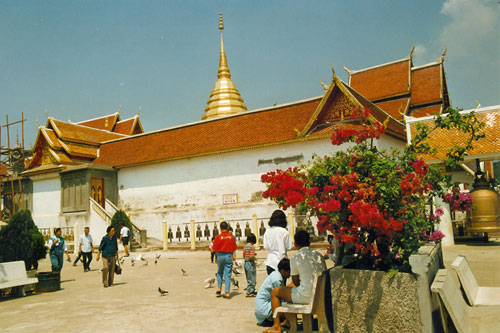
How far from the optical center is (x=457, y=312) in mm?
4496

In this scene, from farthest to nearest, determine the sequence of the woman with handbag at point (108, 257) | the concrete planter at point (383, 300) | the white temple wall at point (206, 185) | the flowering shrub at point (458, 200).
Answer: the white temple wall at point (206, 185) < the woman with handbag at point (108, 257) < the flowering shrub at point (458, 200) < the concrete planter at point (383, 300)

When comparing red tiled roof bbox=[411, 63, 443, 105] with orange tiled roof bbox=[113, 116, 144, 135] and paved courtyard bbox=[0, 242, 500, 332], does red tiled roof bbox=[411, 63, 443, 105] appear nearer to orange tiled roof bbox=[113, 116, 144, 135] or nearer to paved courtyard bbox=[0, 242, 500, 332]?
paved courtyard bbox=[0, 242, 500, 332]

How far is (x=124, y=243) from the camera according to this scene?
19.3 metres

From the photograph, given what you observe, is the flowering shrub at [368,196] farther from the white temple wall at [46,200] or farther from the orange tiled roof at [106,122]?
the orange tiled roof at [106,122]

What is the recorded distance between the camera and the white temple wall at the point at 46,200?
27009 mm

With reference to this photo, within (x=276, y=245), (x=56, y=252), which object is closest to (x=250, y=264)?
(x=276, y=245)

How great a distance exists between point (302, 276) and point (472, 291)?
2831mm

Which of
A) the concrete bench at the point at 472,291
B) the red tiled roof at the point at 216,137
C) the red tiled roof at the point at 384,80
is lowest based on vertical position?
the concrete bench at the point at 472,291

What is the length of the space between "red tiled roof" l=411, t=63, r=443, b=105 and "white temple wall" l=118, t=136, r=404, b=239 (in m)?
4.87

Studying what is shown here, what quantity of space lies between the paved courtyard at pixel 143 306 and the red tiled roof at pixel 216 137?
34.5 ft

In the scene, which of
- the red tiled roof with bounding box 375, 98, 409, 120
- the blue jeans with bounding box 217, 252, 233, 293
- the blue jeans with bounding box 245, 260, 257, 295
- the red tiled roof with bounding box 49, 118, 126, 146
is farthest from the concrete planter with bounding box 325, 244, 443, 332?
the red tiled roof with bounding box 49, 118, 126, 146

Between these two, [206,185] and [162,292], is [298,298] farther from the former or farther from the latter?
[206,185]

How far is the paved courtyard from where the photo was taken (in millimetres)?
6227

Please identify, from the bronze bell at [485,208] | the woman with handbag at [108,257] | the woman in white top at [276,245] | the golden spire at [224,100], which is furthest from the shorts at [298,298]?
the golden spire at [224,100]
